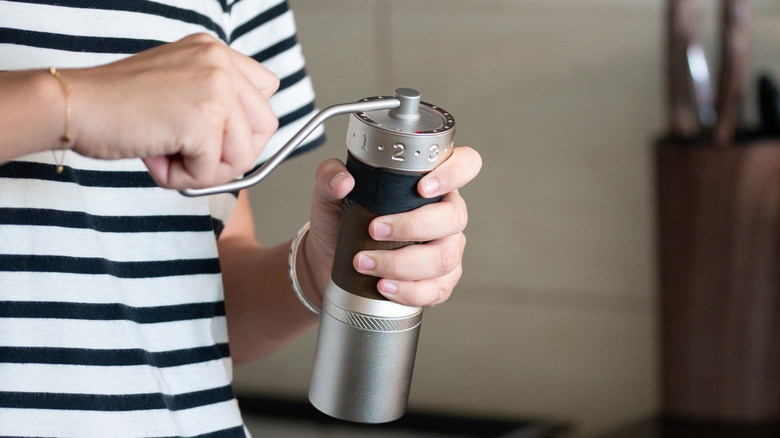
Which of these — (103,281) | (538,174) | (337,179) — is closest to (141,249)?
(103,281)

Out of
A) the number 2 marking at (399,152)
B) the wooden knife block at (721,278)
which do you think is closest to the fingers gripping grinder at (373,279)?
the number 2 marking at (399,152)

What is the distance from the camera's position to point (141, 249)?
1.65 ft

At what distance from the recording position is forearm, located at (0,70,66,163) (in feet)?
1.04

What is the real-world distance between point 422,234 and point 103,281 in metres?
0.20

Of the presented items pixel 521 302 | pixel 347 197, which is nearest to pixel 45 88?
pixel 347 197

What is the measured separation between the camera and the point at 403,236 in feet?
1.35

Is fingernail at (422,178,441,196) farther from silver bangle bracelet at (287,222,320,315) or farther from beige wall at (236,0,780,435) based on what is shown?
beige wall at (236,0,780,435)

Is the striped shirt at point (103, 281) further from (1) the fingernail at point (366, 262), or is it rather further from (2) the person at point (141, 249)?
(1) the fingernail at point (366, 262)

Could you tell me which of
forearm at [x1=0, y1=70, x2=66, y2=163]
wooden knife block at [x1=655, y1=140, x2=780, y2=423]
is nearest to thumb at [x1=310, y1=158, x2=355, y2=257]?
forearm at [x1=0, y1=70, x2=66, y2=163]

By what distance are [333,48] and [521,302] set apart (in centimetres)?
47

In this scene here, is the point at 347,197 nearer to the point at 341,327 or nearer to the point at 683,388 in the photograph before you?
the point at 341,327

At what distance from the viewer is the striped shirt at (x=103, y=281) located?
46 cm

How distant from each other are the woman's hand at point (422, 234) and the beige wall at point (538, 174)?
0.68 metres

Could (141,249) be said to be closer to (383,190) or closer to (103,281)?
(103,281)
